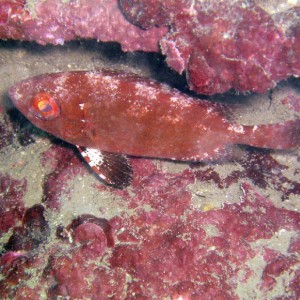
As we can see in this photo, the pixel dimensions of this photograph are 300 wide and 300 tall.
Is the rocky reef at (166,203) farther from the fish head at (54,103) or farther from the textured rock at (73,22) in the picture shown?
the fish head at (54,103)

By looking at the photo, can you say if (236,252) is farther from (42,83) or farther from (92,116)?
(42,83)

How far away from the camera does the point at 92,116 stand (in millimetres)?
3945

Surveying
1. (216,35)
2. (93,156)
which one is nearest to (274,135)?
(216,35)

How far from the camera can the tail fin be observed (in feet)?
12.8

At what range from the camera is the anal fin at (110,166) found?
13.4ft

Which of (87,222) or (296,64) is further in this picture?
(87,222)

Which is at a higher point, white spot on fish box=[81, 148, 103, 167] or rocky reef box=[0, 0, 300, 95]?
rocky reef box=[0, 0, 300, 95]

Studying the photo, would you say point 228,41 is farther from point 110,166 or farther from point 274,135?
point 110,166

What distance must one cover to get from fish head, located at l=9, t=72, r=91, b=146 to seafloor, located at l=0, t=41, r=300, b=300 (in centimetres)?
64

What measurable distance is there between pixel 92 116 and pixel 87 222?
140 centimetres

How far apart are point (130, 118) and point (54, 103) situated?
104 cm

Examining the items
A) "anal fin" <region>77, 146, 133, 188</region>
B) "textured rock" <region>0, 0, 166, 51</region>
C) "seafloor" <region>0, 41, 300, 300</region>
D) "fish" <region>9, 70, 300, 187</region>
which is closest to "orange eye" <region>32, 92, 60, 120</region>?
"fish" <region>9, 70, 300, 187</region>

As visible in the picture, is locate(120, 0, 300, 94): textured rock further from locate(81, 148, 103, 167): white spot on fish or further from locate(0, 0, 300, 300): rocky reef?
locate(81, 148, 103, 167): white spot on fish

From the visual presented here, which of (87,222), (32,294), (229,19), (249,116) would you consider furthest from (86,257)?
(249,116)
